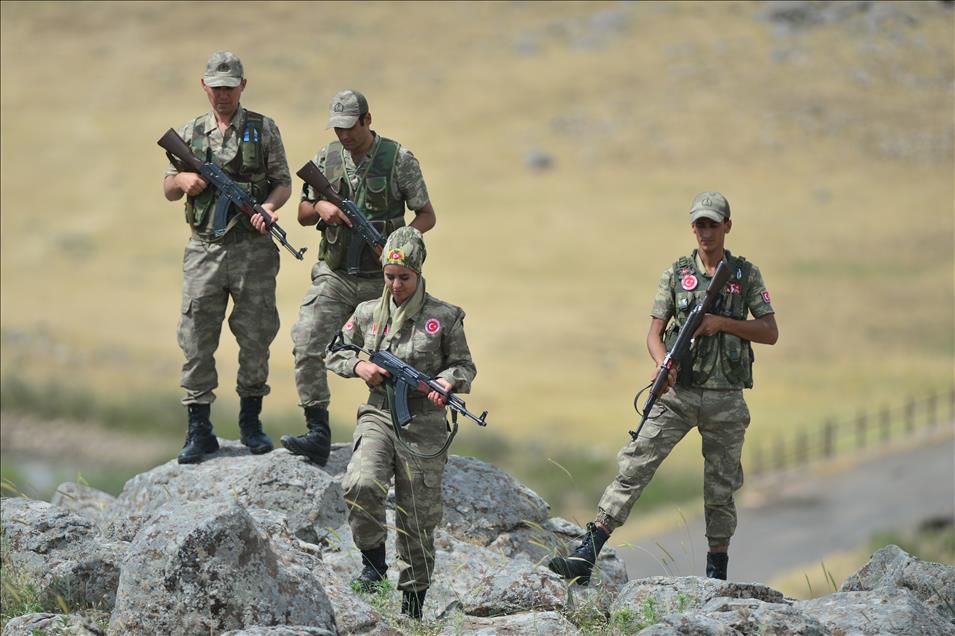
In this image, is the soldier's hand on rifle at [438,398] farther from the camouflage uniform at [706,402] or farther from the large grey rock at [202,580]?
the camouflage uniform at [706,402]

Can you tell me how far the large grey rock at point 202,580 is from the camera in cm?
737

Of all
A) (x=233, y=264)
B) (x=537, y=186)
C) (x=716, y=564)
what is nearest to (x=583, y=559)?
(x=716, y=564)

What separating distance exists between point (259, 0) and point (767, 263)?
92.0 feet

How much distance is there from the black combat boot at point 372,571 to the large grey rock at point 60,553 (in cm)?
143

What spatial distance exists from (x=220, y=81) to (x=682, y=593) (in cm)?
459

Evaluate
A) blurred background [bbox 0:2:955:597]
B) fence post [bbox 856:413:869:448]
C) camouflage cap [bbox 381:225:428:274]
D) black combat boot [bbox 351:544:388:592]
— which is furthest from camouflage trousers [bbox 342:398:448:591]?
fence post [bbox 856:413:869:448]

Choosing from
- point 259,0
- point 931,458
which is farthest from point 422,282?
point 259,0

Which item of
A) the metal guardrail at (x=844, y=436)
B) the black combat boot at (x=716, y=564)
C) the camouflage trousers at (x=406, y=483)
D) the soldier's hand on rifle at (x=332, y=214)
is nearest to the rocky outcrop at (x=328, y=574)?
the camouflage trousers at (x=406, y=483)

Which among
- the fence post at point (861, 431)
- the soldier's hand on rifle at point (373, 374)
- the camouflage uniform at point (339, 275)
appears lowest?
the soldier's hand on rifle at point (373, 374)

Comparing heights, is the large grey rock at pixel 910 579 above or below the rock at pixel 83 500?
below

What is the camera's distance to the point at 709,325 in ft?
28.7

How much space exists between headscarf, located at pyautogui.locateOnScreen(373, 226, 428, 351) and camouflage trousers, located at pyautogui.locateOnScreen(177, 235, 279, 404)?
6.07ft

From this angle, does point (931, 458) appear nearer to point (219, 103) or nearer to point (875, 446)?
point (875, 446)

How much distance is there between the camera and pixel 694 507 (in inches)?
1160
